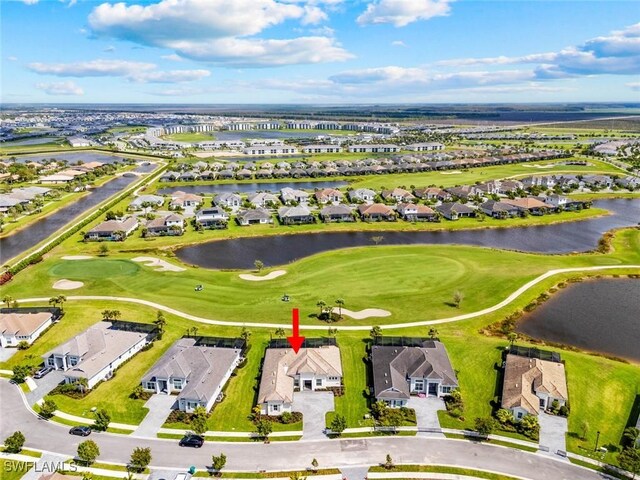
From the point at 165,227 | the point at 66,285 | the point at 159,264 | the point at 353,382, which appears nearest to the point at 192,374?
the point at 353,382

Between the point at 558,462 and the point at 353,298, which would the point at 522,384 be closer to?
the point at 558,462

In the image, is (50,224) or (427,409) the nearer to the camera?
(427,409)

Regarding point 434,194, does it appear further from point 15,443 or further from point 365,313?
point 15,443

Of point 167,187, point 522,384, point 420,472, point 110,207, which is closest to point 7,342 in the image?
point 420,472

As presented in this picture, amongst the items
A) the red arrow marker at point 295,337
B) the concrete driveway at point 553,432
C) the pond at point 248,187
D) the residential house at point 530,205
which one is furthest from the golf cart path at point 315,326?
the pond at point 248,187

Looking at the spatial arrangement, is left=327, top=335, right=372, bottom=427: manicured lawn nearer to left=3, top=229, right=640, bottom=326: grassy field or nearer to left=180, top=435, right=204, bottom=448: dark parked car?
left=3, top=229, right=640, bottom=326: grassy field

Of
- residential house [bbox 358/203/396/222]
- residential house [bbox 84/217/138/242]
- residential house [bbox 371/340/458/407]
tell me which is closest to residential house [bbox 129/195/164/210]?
residential house [bbox 84/217/138/242]
